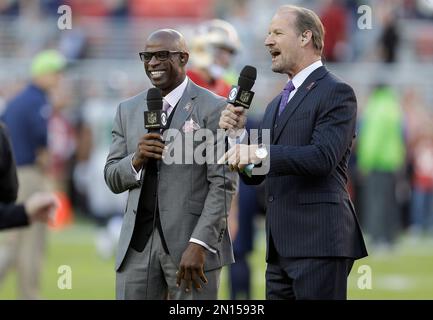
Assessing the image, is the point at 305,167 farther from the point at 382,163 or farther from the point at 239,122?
the point at 382,163

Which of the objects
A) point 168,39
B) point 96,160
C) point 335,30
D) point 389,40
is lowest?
point 96,160

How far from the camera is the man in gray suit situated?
6.47 m

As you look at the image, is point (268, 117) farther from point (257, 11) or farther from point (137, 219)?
point (257, 11)

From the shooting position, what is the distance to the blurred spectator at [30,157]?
10977 mm

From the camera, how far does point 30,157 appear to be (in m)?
11.4

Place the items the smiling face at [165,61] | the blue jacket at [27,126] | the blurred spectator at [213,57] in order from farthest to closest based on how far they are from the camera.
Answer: the blue jacket at [27,126] → the blurred spectator at [213,57] → the smiling face at [165,61]

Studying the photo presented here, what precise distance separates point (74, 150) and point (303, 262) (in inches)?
589

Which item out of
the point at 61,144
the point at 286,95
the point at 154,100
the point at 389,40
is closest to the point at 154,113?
the point at 154,100

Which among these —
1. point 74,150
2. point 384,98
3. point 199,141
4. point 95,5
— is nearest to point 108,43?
point 95,5

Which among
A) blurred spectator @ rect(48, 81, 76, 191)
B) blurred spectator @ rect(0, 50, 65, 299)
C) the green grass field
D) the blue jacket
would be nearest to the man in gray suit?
the green grass field

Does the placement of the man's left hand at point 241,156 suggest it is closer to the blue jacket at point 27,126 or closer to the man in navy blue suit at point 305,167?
the man in navy blue suit at point 305,167

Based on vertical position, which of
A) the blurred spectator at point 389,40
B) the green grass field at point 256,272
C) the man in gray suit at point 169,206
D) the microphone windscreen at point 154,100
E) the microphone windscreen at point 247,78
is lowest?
the green grass field at point 256,272

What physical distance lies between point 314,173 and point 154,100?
3.23ft

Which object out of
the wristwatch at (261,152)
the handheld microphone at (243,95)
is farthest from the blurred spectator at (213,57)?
the wristwatch at (261,152)
